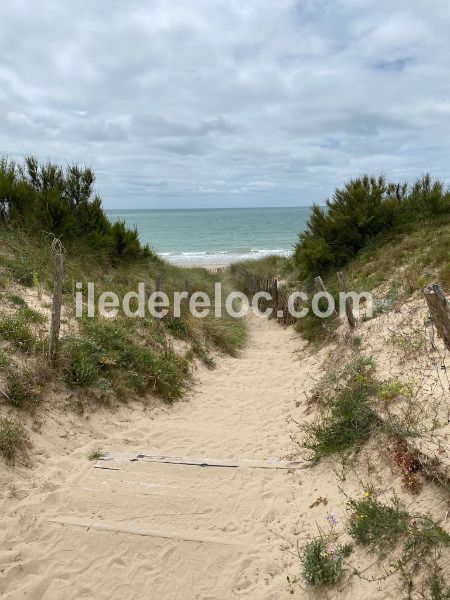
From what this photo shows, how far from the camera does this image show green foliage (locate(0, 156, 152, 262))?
12578 millimetres

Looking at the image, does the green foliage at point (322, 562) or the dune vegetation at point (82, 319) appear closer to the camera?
the green foliage at point (322, 562)

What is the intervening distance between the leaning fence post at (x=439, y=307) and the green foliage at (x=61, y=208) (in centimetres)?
1145

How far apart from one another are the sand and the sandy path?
0.01m

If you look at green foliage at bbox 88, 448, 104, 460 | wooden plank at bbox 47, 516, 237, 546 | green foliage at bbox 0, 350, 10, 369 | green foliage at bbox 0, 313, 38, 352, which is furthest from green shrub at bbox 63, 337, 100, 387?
wooden plank at bbox 47, 516, 237, 546

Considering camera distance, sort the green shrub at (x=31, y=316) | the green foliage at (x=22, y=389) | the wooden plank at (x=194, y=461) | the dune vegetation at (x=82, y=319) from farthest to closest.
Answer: the green shrub at (x=31, y=316) → the dune vegetation at (x=82, y=319) → the green foliage at (x=22, y=389) → the wooden plank at (x=194, y=461)

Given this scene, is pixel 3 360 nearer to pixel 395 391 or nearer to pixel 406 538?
pixel 395 391

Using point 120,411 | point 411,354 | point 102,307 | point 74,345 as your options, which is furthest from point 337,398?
point 102,307

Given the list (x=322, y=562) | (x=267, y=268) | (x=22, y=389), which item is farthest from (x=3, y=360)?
(x=267, y=268)

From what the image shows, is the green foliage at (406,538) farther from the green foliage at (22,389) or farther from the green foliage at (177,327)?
the green foliage at (177,327)

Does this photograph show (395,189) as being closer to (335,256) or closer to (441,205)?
(441,205)

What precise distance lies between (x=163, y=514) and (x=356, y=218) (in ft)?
41.6

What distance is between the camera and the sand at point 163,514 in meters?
3.72

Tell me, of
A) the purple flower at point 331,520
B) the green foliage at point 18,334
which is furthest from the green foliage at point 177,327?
the purple flower at point 331,520

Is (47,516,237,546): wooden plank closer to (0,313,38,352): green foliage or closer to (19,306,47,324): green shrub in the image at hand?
(0,313,38,352): green foliage
